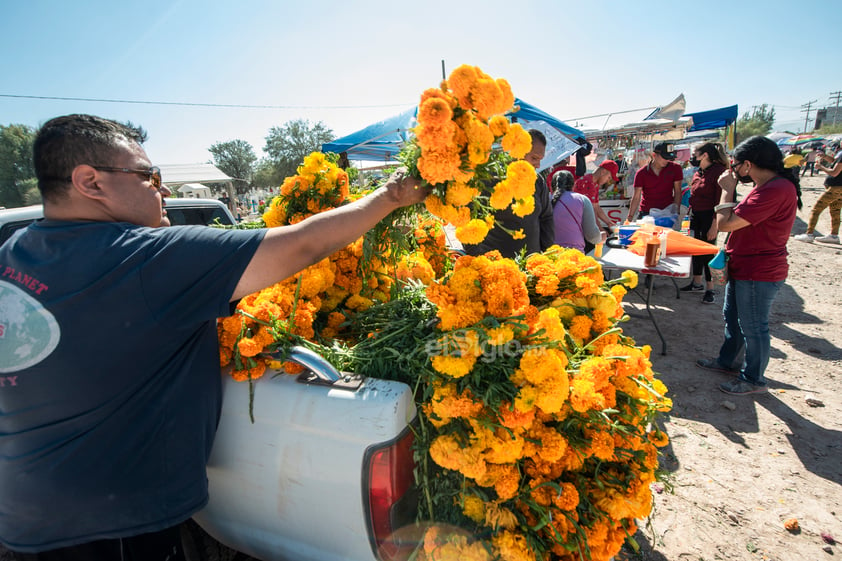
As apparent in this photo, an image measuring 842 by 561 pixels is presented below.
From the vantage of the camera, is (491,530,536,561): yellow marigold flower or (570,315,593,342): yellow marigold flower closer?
Answer: (491,530,536,561): yellow marigold flower

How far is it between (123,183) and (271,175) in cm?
5299

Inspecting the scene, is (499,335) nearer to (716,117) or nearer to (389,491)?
(389,491)

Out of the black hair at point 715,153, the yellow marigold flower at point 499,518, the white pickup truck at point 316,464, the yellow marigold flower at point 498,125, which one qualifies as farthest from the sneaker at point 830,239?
the white pickup truck at point 316,464

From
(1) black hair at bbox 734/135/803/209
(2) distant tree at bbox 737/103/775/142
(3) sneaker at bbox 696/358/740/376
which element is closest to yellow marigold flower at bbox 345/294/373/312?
(1) black hair at bbox 734/135/803/209

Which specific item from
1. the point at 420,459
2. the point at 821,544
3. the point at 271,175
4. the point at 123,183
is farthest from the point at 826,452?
the point at 271,175

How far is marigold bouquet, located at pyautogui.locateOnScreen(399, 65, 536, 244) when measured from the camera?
1429 mm

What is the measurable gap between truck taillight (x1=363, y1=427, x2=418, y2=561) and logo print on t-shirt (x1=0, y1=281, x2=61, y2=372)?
111cm

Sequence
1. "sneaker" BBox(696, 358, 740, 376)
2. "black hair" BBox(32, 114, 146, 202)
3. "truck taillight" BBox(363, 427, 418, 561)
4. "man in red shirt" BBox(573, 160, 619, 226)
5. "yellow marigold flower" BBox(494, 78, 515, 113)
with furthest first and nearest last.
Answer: "man in red shirt" BBox(573, 160, 619, 226) < "sneaker" BBox(696, 358, 740, 376) < "yellow marigold flower" BBox(494, 78, 515, 113) < "truck taillight" BBox(363, 427, 418, 561) < "black hair" BBox(32, 114, 146, 202)

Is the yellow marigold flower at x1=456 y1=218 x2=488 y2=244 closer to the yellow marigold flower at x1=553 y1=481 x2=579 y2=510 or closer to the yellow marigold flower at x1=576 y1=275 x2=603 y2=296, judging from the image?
the yellow marigold flower at x1=576 y1=275 x2=603 y2=296

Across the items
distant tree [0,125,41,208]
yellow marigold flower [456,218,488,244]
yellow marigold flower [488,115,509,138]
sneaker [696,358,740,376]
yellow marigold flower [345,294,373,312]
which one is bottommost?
sneaker [696,358,740,376]

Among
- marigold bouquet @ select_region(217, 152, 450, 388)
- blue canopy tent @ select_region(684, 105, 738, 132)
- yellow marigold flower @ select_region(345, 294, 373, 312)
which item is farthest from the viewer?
blue canopy tent @ select_region(684, 105, 738, 132)

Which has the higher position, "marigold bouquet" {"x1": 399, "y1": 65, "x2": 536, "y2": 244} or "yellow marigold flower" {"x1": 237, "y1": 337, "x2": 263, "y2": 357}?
"marigold bouquet" {"x1": 399, "y1": 65, "x2": 536, "y2": 244}

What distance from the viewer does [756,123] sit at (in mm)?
75375

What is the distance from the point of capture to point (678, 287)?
732 centimetres
